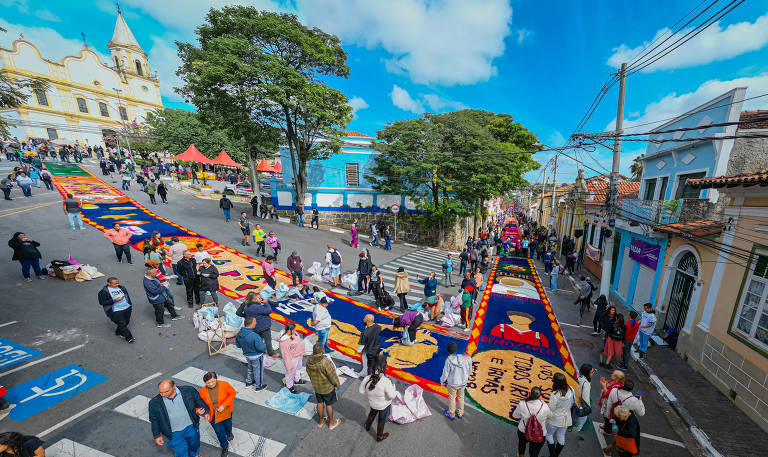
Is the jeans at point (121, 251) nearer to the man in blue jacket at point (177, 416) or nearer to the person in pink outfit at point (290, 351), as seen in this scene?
the person in pink outfit at point (290, 351)

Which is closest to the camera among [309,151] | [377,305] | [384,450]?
[384,450]

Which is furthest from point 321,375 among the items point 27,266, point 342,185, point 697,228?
point 342,185

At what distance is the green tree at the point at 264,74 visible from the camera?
15750 millimetres

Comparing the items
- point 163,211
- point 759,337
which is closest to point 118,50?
point 163,211

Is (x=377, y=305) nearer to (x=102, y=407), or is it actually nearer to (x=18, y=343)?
(x=102, y=407)

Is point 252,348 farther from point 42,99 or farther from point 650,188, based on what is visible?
point 42,99

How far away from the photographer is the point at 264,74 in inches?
631

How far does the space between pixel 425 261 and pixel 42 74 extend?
6695 centimetres

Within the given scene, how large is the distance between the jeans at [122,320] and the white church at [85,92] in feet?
172

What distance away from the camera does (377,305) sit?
421 inches

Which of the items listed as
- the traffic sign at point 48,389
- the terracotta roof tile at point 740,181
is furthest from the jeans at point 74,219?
the terracotta roof tile at point 740,181

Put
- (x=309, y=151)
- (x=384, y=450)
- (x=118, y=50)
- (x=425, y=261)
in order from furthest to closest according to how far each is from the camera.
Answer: (x=118, y=50), (x=309, y=151), (x=425, y=261), (x=384, y=450)

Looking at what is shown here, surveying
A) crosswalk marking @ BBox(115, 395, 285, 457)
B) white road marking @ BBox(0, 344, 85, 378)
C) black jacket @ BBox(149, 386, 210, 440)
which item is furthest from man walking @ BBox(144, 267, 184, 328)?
black jacket @ BBox(149, 386, 210, 440)

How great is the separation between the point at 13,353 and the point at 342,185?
844 inches
